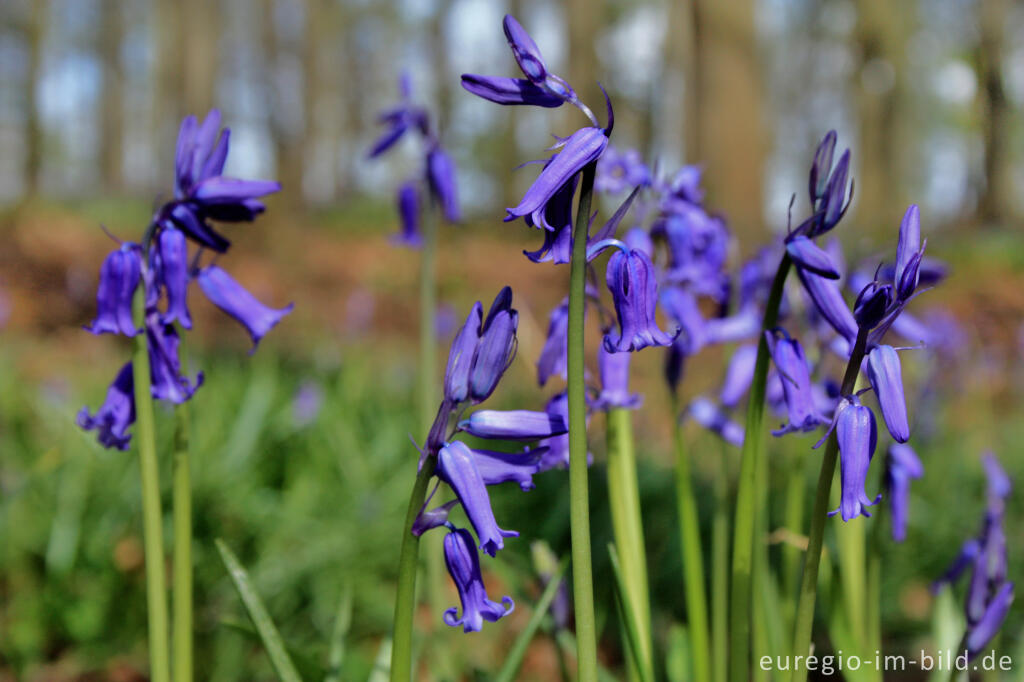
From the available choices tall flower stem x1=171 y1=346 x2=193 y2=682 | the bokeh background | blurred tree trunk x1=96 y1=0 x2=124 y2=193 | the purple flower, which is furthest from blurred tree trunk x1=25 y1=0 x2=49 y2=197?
the purple flower

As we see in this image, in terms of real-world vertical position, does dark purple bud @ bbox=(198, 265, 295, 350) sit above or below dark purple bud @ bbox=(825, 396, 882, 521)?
above

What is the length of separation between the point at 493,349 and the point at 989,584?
124 centimetres

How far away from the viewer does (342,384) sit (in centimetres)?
465

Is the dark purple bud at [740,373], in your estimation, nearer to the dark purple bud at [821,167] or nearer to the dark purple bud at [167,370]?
the dark purple bud at [821,167]

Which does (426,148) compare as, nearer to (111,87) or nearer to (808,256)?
(808,256)

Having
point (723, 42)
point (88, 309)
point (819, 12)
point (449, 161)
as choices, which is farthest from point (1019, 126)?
point (449, 161)

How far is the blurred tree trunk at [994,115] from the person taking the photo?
16906 millimetres

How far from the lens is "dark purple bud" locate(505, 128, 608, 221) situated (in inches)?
37.1

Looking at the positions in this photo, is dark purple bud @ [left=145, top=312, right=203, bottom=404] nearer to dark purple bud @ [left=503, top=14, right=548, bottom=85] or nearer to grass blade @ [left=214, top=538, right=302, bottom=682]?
grass blade @ [left=214, top=538, right=302, bottom=682]

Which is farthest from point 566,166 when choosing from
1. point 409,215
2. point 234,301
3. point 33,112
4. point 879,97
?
point 33,112

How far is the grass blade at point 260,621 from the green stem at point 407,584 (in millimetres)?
309

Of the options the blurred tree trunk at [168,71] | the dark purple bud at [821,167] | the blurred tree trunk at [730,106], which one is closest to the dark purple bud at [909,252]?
the dark purple bud at [821,167]

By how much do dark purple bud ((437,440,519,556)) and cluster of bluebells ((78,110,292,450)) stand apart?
1.60ft

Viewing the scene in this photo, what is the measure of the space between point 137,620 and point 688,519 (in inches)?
79.3
